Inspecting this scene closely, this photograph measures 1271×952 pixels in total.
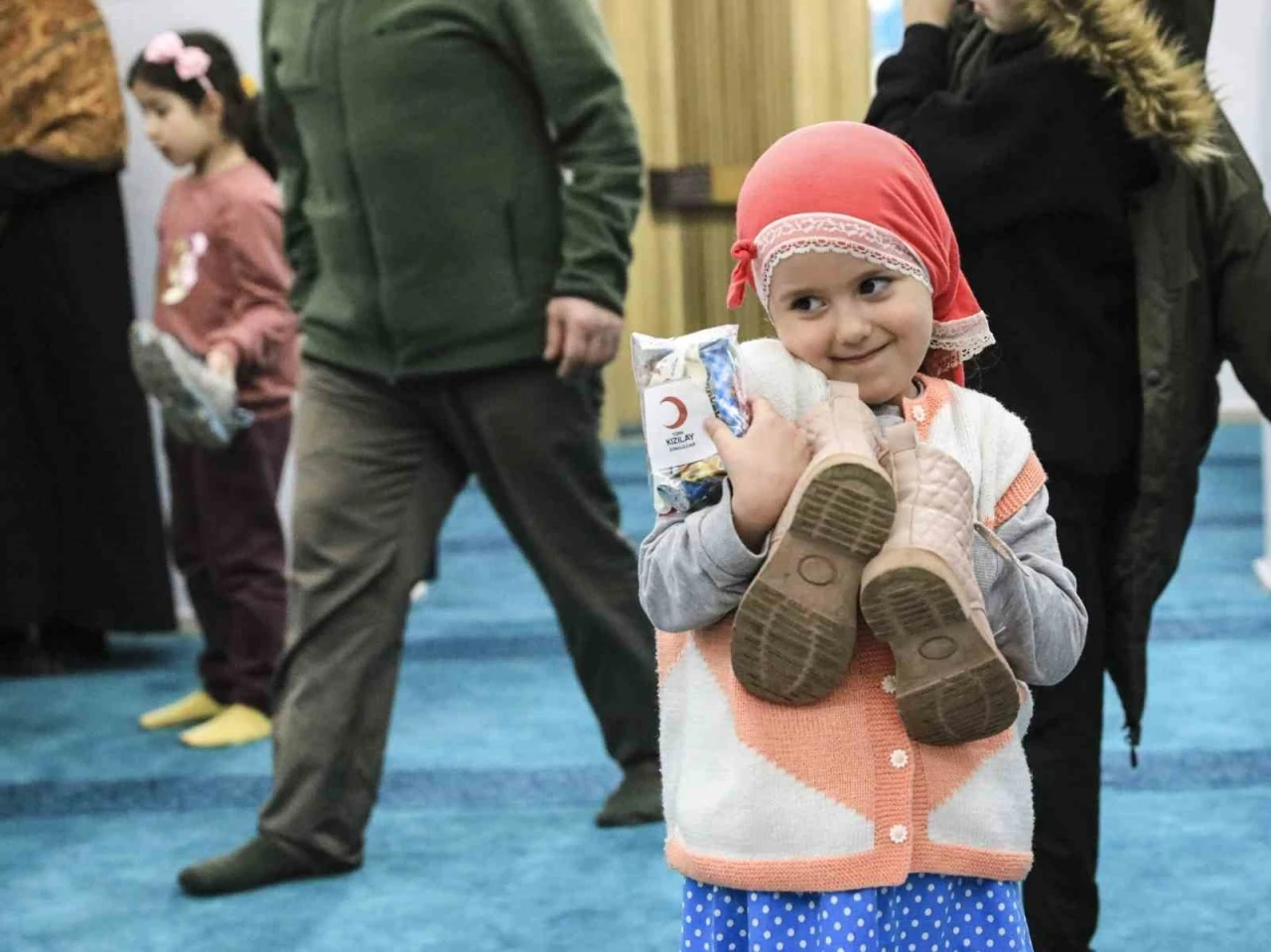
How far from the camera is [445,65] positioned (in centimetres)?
288

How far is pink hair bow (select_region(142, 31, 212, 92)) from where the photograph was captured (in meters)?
3.93

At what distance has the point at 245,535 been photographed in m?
3.93

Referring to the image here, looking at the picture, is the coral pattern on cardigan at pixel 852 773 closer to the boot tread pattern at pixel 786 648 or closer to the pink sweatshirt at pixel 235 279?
the boot tread pattern at pixel 786 648

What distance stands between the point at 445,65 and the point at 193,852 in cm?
134

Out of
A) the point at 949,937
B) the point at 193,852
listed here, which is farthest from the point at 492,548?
the point at 949,937

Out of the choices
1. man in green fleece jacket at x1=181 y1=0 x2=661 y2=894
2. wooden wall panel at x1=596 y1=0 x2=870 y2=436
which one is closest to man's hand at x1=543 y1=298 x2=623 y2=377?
man in green fleece jacket at x1=181 y1=0 x2=661 y2=894

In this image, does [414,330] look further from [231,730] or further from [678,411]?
[678,411]

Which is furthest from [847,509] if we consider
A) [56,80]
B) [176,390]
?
[56,80]

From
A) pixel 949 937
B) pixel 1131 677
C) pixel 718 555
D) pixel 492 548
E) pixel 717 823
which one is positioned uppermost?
pixel 718 555

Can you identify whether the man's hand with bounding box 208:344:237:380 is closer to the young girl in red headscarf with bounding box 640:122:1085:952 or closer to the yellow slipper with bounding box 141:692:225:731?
the yellow slipper with bounding box 141:692:225:731

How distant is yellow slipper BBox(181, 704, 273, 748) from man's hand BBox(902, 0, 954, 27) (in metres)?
2.31

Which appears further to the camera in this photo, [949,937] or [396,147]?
[396,147]

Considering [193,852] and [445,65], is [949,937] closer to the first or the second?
[445,65]

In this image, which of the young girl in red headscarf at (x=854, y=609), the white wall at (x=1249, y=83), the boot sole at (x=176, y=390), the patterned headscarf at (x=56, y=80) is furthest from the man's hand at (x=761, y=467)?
the patterned headscarf at (x=56, y=80)
